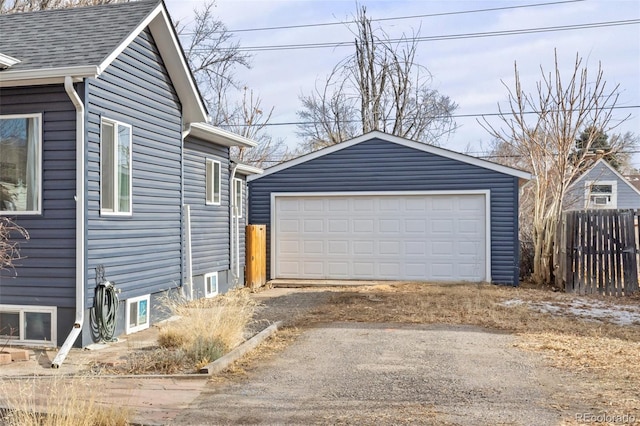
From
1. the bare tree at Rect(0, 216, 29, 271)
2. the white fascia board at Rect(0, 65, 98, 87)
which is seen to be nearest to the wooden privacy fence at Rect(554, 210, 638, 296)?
the white fascia board at Rect(0, 65, 98, 87)

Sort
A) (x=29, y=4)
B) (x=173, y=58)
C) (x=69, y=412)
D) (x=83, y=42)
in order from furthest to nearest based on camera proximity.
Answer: (x=29, y=4) → (x=173, y=58) → (x=83, y=42) → (x=69, y=412)

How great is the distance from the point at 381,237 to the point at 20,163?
359 inches

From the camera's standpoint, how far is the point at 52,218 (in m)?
7.48

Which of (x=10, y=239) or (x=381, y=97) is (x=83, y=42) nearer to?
(x=10, y=239)

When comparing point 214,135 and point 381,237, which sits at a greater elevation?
point 214,135

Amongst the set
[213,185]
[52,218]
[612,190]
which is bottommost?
[52,218]

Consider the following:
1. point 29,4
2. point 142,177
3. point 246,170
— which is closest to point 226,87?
point 29,4

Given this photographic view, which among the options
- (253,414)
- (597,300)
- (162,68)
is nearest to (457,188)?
(597,300)

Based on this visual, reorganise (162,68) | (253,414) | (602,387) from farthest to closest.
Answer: (162,68) < (602,387) < (253,414)

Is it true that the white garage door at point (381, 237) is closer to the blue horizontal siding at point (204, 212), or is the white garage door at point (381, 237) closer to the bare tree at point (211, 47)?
the blue horizontal siding at point (204, 212)

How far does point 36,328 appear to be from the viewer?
7562mm

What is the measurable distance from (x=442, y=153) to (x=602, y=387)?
9.45m

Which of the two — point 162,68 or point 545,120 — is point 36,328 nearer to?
point 162,68

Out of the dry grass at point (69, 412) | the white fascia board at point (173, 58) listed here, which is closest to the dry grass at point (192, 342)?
the dry grass at point (69, 412)
